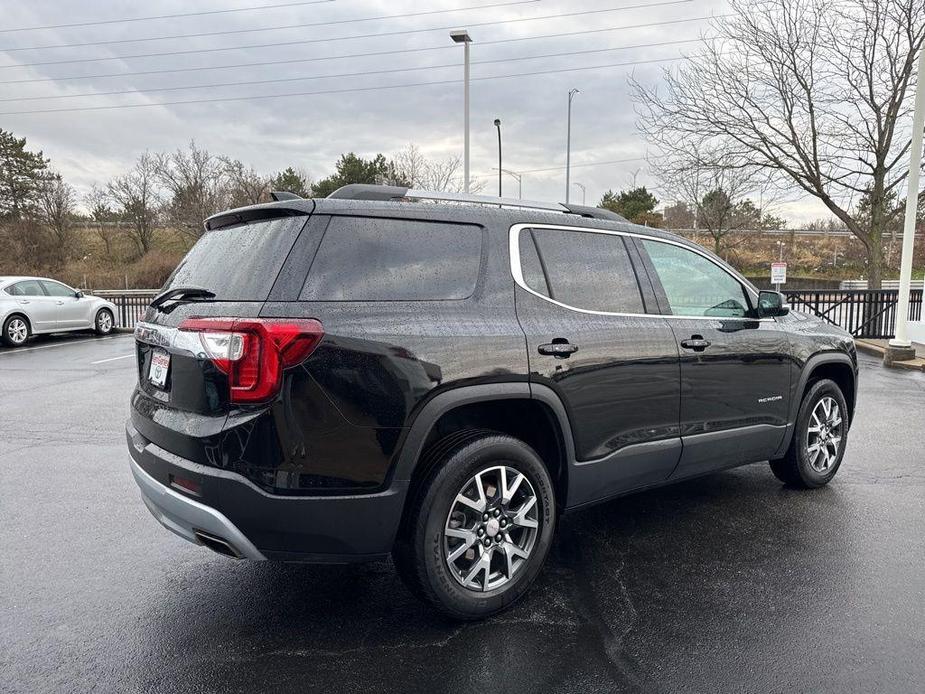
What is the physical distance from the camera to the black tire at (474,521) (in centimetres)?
270

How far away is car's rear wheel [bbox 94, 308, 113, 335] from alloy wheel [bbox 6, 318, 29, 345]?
78.3 inches

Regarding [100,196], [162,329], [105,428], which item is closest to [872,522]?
[162,329]

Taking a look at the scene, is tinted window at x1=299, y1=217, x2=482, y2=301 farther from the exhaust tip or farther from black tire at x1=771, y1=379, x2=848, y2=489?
black tire at x1=771, y1=379, x2=848, y2=489

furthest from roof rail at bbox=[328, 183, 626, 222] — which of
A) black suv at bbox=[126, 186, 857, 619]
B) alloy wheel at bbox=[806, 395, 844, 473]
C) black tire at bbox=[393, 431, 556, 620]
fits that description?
alloy wheel at bbox=[806, 395, 844, 473]

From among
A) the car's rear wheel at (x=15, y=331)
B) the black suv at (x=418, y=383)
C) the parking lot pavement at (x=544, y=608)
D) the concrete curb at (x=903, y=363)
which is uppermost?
the black suv at (x=418, y=383)

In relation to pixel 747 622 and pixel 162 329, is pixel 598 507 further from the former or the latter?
pixel 162 329

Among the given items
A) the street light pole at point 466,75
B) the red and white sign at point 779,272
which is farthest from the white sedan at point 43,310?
the red and white sign at point 779,272

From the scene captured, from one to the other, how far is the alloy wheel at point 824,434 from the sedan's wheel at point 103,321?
54.5 ft

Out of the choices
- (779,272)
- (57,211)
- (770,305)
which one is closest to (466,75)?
(779,272)

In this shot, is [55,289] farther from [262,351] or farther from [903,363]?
[903,363]

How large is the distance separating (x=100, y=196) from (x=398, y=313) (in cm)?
5520

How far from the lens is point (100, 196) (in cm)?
4906

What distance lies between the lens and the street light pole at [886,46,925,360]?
33.6 ft

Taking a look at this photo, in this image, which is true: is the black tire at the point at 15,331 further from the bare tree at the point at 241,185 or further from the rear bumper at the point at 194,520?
the bare tree at the point at 241,185
